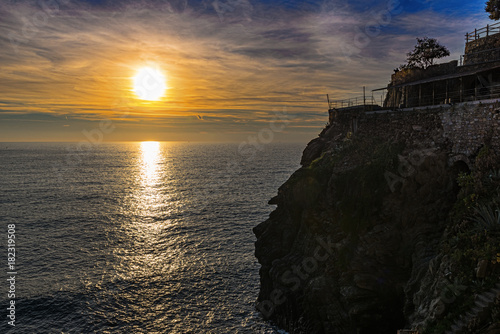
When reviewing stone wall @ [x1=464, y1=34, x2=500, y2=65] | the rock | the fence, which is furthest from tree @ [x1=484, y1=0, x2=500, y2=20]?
the rock

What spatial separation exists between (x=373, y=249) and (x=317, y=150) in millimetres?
16917

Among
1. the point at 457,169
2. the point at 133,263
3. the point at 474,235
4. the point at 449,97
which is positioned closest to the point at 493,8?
the point at 449,97

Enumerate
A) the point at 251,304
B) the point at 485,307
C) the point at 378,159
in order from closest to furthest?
1. the point at 485,307
2. the point at 378,159
3. the point at 251,304

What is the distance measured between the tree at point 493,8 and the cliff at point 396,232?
21576mm

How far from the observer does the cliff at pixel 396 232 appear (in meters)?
17.0

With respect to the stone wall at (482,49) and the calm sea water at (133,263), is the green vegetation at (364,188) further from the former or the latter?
the stone wall at (482,49)

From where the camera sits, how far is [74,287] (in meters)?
36.7

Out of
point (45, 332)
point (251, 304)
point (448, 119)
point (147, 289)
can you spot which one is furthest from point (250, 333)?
point (448, 119)

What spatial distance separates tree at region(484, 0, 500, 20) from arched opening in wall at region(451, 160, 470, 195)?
2567 centimetres

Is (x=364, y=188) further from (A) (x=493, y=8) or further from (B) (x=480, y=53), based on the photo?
(A) (x=493, y=8)

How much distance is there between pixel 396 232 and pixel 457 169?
735 centimetres

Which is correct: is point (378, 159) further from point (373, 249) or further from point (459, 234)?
point (459, 234)

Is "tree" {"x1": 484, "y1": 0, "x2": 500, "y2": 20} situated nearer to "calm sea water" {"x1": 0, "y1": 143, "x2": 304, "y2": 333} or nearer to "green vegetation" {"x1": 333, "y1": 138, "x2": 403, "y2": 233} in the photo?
"green vegetation" {"x1": 333, "y1": 138, "x2": 403, "y2": 233}

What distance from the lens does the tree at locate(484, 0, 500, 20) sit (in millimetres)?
37219
